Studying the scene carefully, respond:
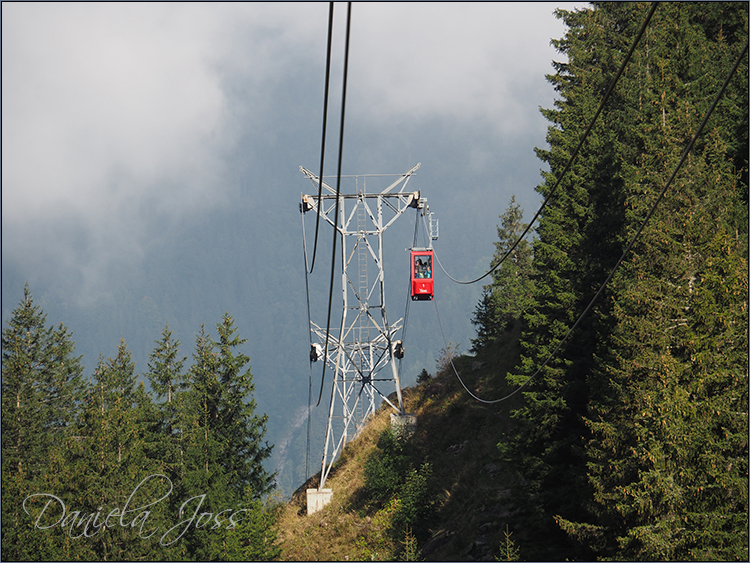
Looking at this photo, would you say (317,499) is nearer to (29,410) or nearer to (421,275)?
(421,275)

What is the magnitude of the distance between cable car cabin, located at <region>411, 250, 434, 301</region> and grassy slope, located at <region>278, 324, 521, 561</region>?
735 cm

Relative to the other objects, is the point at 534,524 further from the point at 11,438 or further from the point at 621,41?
the point at 11,438

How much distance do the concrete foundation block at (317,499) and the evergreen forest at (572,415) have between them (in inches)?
24.6

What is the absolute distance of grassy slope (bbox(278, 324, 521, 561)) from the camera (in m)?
26.8

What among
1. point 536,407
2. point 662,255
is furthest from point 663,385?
point 536,407

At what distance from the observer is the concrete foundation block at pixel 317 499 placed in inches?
1302

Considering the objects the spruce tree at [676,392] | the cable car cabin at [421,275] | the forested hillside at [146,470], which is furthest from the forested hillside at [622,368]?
the forested hillside at [146,470]

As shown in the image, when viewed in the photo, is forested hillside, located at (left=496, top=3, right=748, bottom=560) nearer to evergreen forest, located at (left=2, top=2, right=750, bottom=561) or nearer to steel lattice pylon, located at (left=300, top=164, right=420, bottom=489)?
evergreen forest, located at (left=2, top=2, right=750, bottom=561)

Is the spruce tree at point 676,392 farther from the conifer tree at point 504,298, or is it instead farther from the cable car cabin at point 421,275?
the conifer tree at point 504,298

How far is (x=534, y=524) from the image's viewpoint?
22.3 metres
